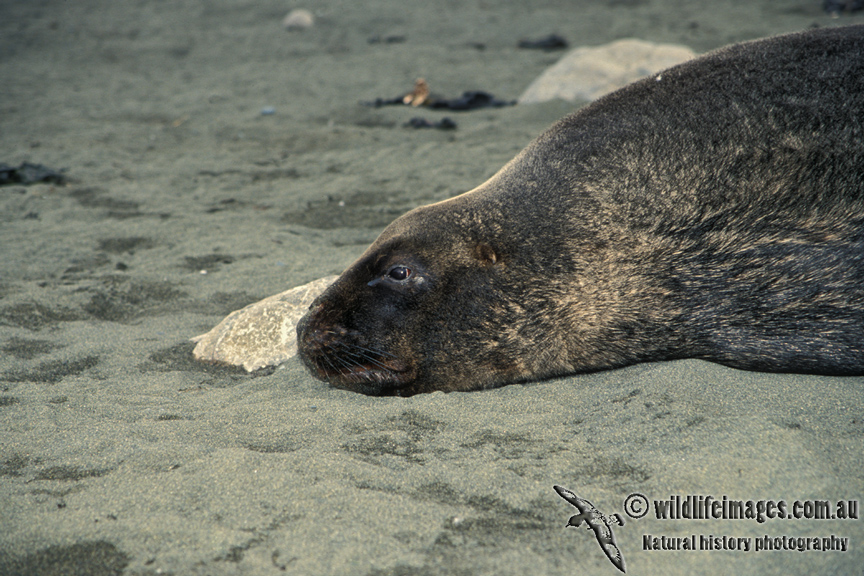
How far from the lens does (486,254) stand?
3.58m

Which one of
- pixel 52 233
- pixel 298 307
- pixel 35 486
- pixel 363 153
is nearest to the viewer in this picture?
pixel 35 486

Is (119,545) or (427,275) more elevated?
(427,275)

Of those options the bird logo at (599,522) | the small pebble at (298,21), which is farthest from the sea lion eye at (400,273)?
the small pebble at (298,21)

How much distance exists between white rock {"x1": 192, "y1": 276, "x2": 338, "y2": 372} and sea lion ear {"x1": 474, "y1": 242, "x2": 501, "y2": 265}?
1.21m

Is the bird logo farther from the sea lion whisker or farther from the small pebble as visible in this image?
the small pebble

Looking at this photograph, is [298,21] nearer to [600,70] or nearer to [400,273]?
[600,70]

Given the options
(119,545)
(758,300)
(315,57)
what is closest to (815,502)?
(758,300)

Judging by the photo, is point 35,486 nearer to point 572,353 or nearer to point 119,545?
point 119,545

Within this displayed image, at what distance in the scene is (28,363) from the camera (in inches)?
153

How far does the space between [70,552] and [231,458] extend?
667 mm

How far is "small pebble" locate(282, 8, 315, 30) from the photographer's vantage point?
1371 cm

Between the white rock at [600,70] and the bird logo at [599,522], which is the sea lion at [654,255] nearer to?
the bird logo at [599,522]

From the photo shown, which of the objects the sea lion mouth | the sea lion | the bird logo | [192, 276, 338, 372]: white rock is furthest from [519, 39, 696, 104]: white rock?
the bird logo

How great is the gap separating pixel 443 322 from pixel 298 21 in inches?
465
